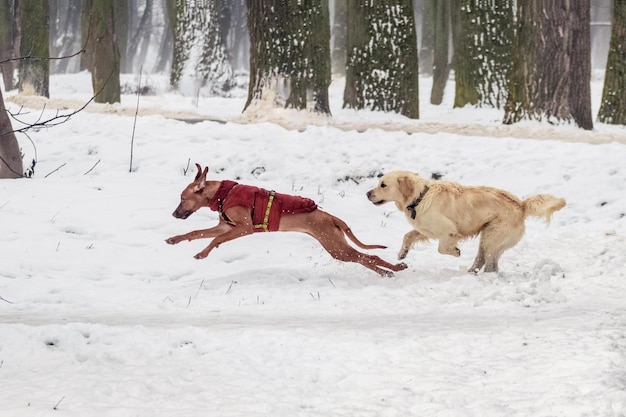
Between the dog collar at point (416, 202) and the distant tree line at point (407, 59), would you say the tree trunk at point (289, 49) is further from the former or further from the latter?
the dog collar at point (416, 202)

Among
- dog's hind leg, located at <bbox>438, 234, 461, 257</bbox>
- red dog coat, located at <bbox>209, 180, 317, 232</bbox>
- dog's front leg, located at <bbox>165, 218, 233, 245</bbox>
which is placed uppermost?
red dog coat, located at <bbox>209, 180, 317, 232</bbox>

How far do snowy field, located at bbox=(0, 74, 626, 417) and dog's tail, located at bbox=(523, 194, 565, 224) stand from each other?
47 centimetres

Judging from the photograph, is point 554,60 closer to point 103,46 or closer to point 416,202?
point 416,202

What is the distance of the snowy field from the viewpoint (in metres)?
4.34

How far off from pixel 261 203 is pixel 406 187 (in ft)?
4.63

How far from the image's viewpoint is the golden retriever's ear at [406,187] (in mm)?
7816

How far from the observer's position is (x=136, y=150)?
1243 centimetres

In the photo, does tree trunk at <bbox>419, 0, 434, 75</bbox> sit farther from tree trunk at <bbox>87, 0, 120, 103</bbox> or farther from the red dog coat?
the red dog coat

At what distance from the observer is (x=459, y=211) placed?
7.84 m

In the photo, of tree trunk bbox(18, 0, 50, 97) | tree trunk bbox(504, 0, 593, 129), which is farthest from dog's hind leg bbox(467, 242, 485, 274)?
tree trunk bbox(18, 0, 50, 97)

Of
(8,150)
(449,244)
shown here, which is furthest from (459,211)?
(8,150)

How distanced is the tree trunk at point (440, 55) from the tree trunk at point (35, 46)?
1174cm

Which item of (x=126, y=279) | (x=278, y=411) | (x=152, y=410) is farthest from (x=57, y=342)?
(x=126, y=279)

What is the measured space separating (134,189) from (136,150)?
244 centimetres
